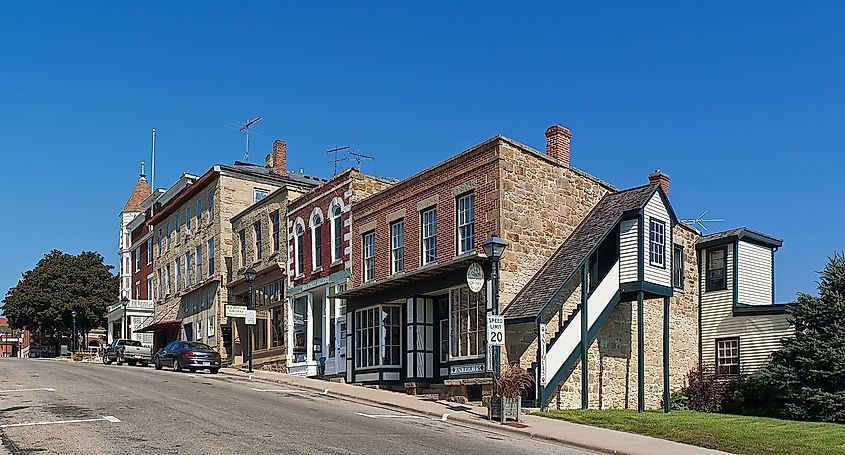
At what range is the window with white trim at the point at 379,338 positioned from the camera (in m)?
30.0

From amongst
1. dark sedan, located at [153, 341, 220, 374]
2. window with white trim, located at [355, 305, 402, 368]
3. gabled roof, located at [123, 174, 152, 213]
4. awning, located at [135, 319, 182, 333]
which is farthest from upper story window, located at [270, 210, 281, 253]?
gabled roof, located at [123, 174, 152, 213]

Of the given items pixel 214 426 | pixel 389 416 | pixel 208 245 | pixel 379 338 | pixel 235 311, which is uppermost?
pixel 208 245

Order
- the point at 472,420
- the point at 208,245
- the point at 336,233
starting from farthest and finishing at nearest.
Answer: the point at 208,245, the point at 336,233, the point at 472,420

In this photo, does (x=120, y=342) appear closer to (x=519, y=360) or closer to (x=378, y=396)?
(x=378, y=396)

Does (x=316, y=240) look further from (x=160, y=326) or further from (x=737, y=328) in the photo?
(x=160, y=326)

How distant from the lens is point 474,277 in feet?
75.3

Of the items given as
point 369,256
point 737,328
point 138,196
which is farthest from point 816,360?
point 138,196

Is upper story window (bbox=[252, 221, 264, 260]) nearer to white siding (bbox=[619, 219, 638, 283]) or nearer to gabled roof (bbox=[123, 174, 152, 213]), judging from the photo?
white siding (bbox=[619, 219, 638, 283])

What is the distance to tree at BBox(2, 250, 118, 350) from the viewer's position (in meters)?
80.7

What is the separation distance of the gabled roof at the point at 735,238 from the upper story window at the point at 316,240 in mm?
14141

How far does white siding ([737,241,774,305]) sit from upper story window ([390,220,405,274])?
1132 centimetres

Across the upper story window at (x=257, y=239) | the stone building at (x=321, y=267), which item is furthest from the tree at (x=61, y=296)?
the stone building at (x=321, y=267)

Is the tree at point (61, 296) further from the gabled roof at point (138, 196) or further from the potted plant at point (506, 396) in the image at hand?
the potted plant at point (506, 396)

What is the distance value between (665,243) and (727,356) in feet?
20.8
